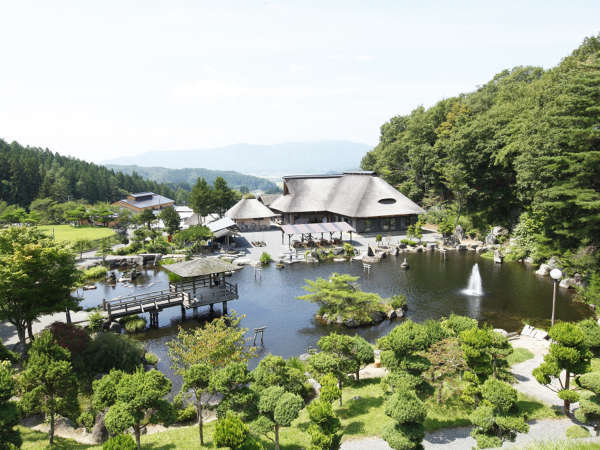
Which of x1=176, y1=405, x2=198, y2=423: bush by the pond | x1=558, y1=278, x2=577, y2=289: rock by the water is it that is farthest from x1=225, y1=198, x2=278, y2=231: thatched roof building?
x1=176, y1=405, x2=198, y2=423: bush by the pond

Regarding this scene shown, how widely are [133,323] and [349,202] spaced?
106ft

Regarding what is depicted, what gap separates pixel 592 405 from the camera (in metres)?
10.2

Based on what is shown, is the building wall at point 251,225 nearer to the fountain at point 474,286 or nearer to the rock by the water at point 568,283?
the fountain at point 474,286

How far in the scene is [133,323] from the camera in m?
22.1

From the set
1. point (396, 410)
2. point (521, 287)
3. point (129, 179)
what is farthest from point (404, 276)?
point (129, 179)

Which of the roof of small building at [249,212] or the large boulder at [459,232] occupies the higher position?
the roof of small building at [249,212]

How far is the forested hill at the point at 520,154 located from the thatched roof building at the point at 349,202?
22.4ft

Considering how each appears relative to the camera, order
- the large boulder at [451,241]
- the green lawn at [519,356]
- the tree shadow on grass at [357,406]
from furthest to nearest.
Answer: the large boulder at [451,241], the green lawn at [519,356], the tree shadow on grass at [357,406]

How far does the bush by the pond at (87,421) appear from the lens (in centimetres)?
1265

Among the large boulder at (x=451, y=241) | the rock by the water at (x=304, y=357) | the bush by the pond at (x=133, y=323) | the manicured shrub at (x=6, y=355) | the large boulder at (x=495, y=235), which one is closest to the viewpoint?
the manicured shrub at (x=6, y=355)

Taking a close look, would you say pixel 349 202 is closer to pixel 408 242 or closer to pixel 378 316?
pixel 408 242

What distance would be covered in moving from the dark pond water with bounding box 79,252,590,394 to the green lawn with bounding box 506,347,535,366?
163 inches

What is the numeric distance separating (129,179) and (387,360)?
114 m

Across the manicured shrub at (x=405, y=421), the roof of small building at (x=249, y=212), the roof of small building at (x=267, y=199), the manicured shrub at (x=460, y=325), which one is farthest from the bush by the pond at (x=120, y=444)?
the roof of small building at (x=267, y=199)
